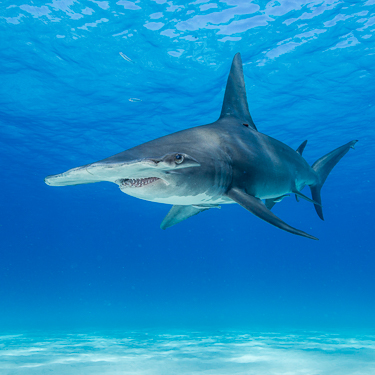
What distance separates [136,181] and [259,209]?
124 cm

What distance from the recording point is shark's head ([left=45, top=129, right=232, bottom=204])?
96.0 inches

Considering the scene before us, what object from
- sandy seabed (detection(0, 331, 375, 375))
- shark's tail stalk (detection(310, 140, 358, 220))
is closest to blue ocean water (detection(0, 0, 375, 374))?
sandy seabed (detection(0, 331, 375, 375))

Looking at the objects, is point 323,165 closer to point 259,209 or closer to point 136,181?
point 259,209

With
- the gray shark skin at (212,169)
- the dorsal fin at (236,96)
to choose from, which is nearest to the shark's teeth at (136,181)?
the gray shark skin at (212,169)

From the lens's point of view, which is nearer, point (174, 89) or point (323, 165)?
point (323, 165)

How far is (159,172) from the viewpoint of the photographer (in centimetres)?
270

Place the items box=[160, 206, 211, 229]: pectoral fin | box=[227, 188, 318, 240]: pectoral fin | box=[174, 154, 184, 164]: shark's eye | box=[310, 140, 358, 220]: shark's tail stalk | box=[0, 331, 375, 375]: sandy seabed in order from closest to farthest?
box=[174, 154, 184, 164]: shark's eye < box=[227, 188, 318, 240]: pectoral fin < box=[160, 206, 211, 229]: pectoral fin < box=[310, 140, 358, 220]: shark's tail stalk < box=[0, 331, 375, 375]: sandy seabed

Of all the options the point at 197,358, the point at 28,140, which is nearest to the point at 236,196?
the point at 197,358

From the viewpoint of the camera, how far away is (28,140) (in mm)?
21203

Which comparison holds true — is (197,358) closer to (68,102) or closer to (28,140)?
(68,102)

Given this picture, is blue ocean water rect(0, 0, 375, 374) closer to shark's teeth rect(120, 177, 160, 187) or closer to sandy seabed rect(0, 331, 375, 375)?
sandy seabed rect(0, 331, 375, 375)

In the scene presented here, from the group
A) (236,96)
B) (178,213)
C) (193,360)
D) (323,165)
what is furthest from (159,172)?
(193,360)

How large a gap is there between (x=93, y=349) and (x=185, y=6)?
12.7 metres

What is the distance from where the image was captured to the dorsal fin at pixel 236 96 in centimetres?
475
